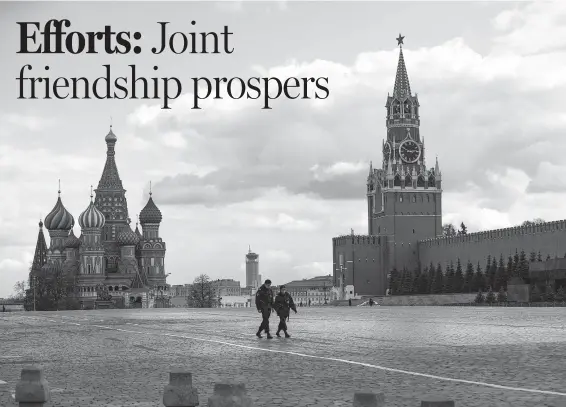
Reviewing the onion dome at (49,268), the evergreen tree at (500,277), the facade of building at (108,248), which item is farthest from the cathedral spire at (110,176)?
the evergreen tree at (500,277)

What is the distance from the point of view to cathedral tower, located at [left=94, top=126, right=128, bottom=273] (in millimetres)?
126938

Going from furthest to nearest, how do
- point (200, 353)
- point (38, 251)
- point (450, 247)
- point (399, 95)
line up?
point (38, 251) → point (399, 95) → point (450, 247) → point (200, 353)

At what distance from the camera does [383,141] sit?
124562mm

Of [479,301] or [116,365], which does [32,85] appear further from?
[479,301]

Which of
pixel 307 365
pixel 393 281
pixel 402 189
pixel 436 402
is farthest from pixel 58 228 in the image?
pixel 436 402

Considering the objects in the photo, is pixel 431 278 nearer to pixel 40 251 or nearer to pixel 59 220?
pixel 59 220

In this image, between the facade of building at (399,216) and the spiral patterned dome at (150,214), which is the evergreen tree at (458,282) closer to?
the facade of building at (399,216)

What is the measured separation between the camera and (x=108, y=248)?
127 metres

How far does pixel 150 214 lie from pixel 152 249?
13.5 ft

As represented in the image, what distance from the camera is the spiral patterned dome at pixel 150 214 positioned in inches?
5133

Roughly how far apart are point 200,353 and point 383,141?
11090 centimetres

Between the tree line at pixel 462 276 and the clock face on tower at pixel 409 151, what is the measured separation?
14.7 metres

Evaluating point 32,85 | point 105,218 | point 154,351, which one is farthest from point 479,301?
point 105,218

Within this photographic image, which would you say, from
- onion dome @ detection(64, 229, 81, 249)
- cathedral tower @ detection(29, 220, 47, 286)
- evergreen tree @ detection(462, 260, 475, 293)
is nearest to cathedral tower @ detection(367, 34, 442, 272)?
evergreen tree @ detection(462, 260, 475, 293)
